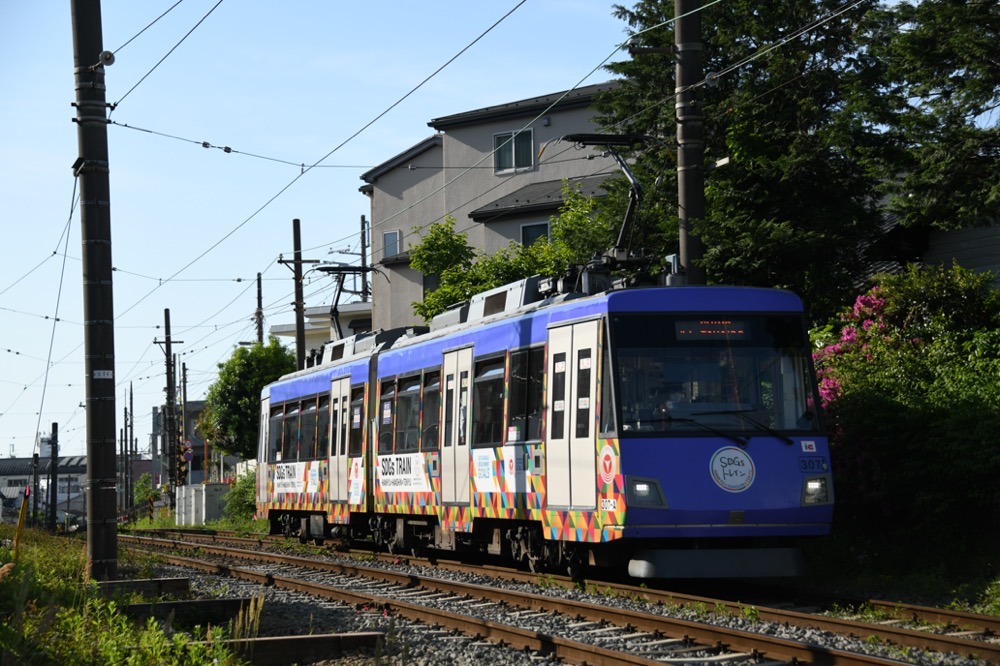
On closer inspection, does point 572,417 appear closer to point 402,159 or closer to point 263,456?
point 263,456

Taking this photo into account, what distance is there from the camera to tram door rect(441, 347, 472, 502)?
17.1 metres

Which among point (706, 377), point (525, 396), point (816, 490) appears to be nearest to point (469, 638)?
point (706, 377)

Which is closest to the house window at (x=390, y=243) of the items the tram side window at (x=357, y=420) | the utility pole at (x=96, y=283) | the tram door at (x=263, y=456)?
the tram door at (x=263, y=456)

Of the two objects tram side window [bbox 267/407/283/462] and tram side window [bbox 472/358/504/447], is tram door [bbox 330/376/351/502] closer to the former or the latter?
tram side window [bbox 267/407/283/462]

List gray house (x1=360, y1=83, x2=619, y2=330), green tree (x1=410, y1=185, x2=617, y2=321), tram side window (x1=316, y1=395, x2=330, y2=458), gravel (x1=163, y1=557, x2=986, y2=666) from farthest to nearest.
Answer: gray house (x1=360, y1=83, x2=619, y2=330) → green tree (x1=410, y1=185, x2=617, y2=321) → tram side window (x1=316, y1=395, x2=330, y2=458) → gravel (x1=163, y1=557, x2=986, y2=666)

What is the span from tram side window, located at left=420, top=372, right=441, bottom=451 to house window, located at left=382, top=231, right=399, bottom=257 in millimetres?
32708

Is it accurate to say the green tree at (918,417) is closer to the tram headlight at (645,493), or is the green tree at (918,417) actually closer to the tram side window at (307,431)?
the tram headlight at (645,493)

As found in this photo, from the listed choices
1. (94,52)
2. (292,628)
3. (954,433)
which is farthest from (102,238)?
(954,433)

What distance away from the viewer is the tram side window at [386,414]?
20.1 m

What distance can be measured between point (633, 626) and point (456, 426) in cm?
689

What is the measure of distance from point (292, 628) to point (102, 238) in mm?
5209

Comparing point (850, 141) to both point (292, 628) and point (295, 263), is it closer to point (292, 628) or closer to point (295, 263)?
point (292, 628)

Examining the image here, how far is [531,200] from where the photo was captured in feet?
139

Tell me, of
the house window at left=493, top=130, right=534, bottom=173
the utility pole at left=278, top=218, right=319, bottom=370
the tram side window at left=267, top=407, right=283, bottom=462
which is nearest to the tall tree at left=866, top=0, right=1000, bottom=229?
the tram side window at left=267, top=407, right=283, bottom=462
